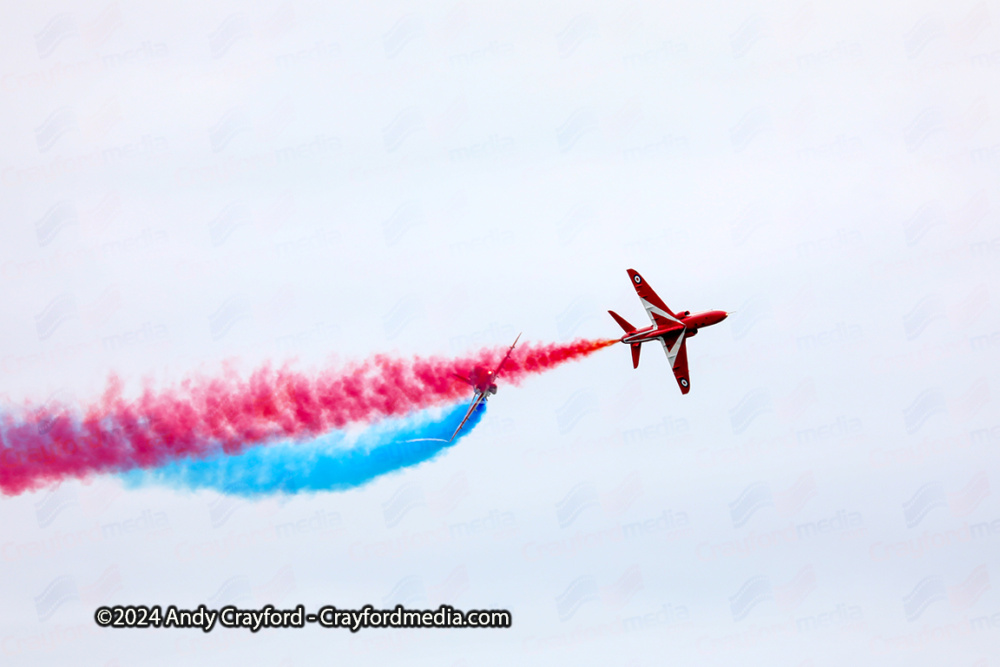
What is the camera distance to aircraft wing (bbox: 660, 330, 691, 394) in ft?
401

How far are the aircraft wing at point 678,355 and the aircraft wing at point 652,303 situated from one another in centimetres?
98

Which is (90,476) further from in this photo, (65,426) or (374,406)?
(374,406)

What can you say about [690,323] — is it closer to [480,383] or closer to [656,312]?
[656,312]

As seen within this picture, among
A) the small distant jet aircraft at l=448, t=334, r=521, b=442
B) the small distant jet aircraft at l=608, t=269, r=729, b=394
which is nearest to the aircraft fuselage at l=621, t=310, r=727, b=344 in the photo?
the small distant jet aircraft at l=608, t=269, r=729, b=394

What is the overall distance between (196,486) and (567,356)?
24087 mm

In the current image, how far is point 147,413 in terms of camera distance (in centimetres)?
11912

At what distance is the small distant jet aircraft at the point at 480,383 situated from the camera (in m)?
121

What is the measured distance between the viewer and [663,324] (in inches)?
4788

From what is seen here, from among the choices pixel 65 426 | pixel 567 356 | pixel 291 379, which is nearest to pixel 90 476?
pixel 65 426

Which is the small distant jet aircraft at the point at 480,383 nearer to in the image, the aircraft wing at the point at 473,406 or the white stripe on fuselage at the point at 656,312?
the aircraft wing at the point at 473,406

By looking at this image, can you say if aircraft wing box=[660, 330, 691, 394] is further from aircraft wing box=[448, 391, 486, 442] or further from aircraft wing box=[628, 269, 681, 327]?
aircraft wing box=[448, 391, 486, 442]

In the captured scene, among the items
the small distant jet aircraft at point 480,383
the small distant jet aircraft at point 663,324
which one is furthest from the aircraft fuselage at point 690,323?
the small distant jet aircraft at point 480,383

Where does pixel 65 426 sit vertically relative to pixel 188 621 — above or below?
above

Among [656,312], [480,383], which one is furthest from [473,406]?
[656,312]
